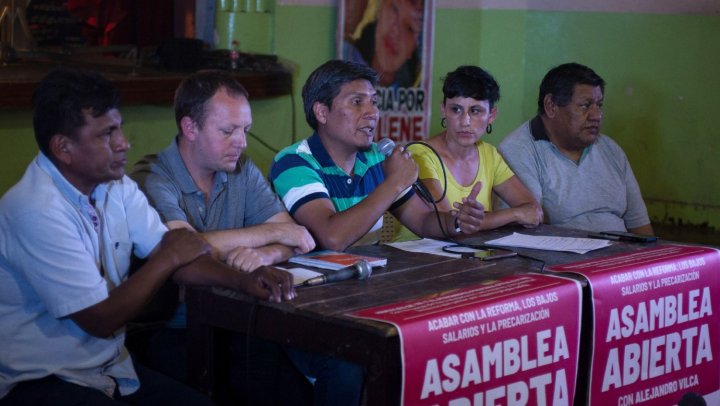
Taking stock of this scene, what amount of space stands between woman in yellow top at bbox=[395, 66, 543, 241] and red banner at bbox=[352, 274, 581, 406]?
3.31ft

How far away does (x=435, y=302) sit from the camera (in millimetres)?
2486

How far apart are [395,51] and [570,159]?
2.10 m

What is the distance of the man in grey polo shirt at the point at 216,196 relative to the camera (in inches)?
113

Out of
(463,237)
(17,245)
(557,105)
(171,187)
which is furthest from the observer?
(557,105)

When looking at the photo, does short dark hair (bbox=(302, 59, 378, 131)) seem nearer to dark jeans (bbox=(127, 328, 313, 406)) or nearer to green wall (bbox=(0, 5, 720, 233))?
dark jeans (bbox=(127, 328, 313, 406))

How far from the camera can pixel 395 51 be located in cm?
604

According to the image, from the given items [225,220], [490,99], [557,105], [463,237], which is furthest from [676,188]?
[225,220]

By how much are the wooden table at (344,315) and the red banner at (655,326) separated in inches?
8.6

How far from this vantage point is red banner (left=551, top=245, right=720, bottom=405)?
2838 mm

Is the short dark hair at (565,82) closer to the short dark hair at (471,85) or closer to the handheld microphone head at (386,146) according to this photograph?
the short dark hair at (471,85)

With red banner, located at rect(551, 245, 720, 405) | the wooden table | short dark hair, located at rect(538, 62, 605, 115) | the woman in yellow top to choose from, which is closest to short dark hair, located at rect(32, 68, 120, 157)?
the wooden table

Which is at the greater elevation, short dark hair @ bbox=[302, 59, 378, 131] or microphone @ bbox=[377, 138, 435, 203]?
short dark hair @ bbox=[302, 59, 378, 131]

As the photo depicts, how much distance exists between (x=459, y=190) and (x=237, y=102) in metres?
1.06

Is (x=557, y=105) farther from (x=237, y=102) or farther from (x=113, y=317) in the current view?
(x=113, y=317)
